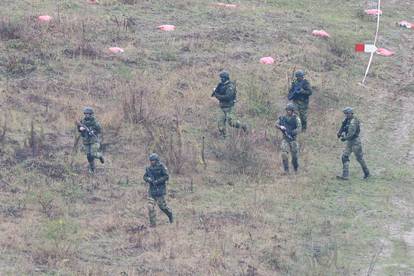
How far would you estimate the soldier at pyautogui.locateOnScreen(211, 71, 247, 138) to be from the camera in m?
19.1

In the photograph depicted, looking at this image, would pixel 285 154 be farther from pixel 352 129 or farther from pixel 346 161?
pixel 352 129

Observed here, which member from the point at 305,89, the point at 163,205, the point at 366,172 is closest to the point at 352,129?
the point at 366,172

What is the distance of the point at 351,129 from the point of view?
57.4 feet

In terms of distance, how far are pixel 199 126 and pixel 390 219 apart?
214 inches

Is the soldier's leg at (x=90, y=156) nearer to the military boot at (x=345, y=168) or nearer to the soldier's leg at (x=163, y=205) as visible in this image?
the soldier's leg at (x=163, y=205)

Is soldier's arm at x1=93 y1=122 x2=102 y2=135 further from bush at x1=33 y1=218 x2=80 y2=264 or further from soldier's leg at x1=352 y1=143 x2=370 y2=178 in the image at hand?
soldier's leg at x1=352 y1=143 x2=370 y2=178

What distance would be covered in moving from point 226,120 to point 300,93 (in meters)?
1.67

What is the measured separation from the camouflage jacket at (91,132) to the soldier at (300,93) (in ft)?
15.2

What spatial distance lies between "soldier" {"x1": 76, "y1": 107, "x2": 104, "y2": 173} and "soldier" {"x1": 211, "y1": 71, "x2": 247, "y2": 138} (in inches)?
125

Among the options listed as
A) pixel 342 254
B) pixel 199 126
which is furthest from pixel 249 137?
pixel 342 254

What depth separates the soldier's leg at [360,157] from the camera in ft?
57.9

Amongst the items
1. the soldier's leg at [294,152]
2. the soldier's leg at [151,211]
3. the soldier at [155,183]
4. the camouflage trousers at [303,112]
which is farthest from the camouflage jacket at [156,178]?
the camouflage trousers at [303,112]

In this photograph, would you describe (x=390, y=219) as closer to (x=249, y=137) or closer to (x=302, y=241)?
(x=302, y=241)

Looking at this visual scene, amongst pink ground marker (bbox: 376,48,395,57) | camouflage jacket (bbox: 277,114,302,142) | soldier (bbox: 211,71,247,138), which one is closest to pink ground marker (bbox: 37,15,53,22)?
soldier (bbox: 211,71,247,138)
